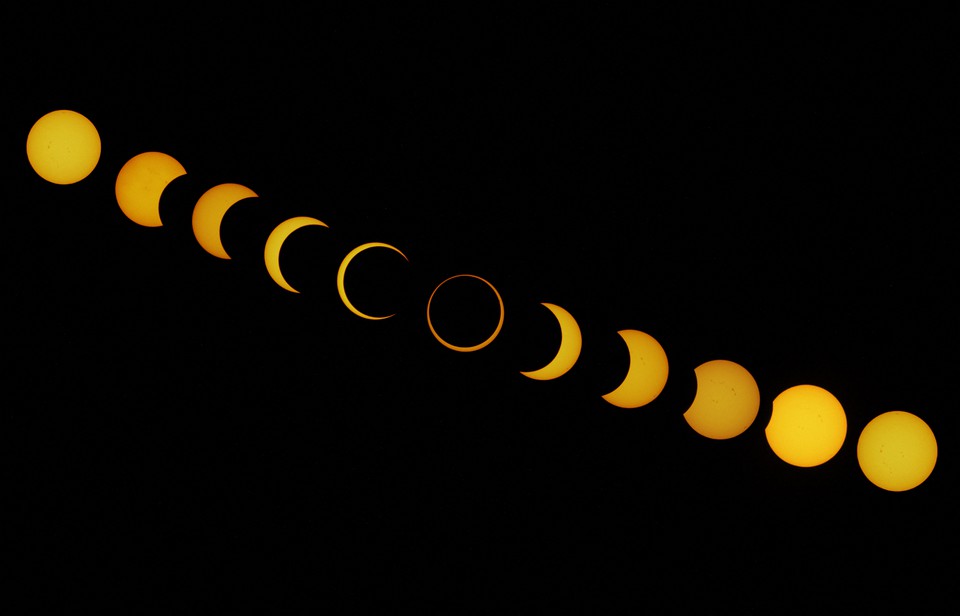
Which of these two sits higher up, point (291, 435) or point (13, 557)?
point (291, 435)

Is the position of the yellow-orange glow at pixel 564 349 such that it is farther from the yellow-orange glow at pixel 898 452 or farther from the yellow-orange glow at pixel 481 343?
the yellow-orange glow at pixel 898 452

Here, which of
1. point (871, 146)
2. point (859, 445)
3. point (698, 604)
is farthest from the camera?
point (871, 146)

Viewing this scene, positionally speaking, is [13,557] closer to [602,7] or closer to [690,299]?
[690,299]

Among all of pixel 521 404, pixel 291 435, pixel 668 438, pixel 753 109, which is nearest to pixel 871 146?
pixel 753 109

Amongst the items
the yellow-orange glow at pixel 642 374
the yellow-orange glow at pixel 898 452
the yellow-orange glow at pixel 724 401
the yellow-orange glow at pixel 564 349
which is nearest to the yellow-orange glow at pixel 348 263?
the yellow-orange glow at pixel 564 349

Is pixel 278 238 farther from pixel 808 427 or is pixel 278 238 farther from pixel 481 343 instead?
pixel 808 427

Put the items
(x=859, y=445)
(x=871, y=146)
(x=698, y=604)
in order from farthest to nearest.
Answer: (x=871, y=146), (x=698, y=604), (x=859, y=445)

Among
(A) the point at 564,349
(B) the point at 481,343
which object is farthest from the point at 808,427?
(B) the point at 481,343
